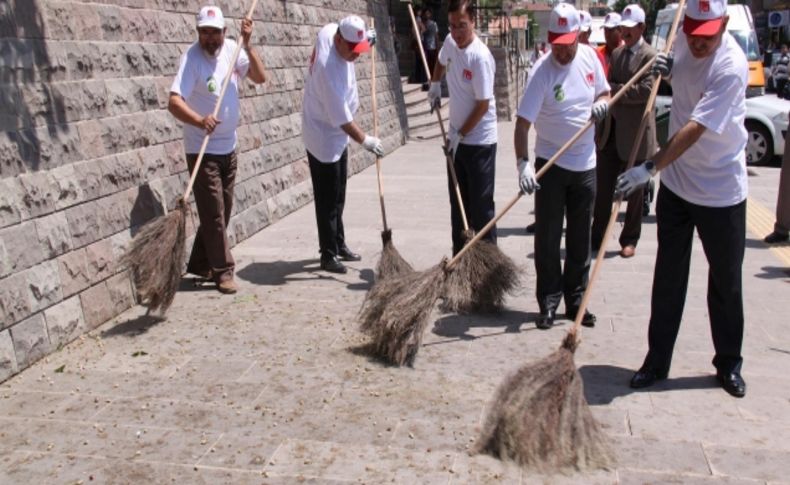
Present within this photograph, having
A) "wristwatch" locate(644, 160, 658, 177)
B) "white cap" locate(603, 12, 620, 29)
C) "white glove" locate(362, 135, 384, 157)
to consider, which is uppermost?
"white cap" locate(603, 12, 620, 29)

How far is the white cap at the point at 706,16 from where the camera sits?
4.16 meters

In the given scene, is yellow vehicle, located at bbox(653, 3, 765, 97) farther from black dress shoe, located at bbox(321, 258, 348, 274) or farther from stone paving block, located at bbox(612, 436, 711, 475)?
stone paving block, located at bbox(612, 436, 711, 475)

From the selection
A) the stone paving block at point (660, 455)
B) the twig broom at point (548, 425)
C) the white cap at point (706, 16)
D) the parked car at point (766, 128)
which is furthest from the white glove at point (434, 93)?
the parked car at point (766, 128)

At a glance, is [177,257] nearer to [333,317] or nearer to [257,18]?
[333,317]

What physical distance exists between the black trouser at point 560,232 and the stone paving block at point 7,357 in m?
3.42

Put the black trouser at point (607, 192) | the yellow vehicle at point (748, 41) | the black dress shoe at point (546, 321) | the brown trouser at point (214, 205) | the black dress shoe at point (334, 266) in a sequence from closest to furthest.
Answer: the black dress shoe at point (546, 321) < the brown trouser at point (214, 205) < the black dress shoe at point (334, 266) < the black trouser at point (607, 192) < the yellow vehicle at point (748, 41)

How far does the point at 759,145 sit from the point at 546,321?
32.1 ft

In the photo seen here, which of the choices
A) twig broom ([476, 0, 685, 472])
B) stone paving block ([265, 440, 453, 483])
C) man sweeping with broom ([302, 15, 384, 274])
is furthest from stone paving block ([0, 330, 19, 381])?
man sweeping with broom ([302, 15, 384, 274])

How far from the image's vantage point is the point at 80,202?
5.62 m

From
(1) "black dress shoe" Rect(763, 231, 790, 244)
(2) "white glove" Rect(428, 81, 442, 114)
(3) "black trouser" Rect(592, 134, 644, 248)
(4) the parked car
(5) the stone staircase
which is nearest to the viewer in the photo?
(2) "white glove" Rect(428, 81, 442, 114)

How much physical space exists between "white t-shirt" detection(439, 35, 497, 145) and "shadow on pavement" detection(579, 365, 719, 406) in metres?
2.14

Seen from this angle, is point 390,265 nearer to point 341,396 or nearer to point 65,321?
point 341,396

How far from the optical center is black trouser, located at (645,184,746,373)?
4488 mm

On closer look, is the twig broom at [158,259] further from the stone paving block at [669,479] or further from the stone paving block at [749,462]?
the stone paving block at [749,462]
